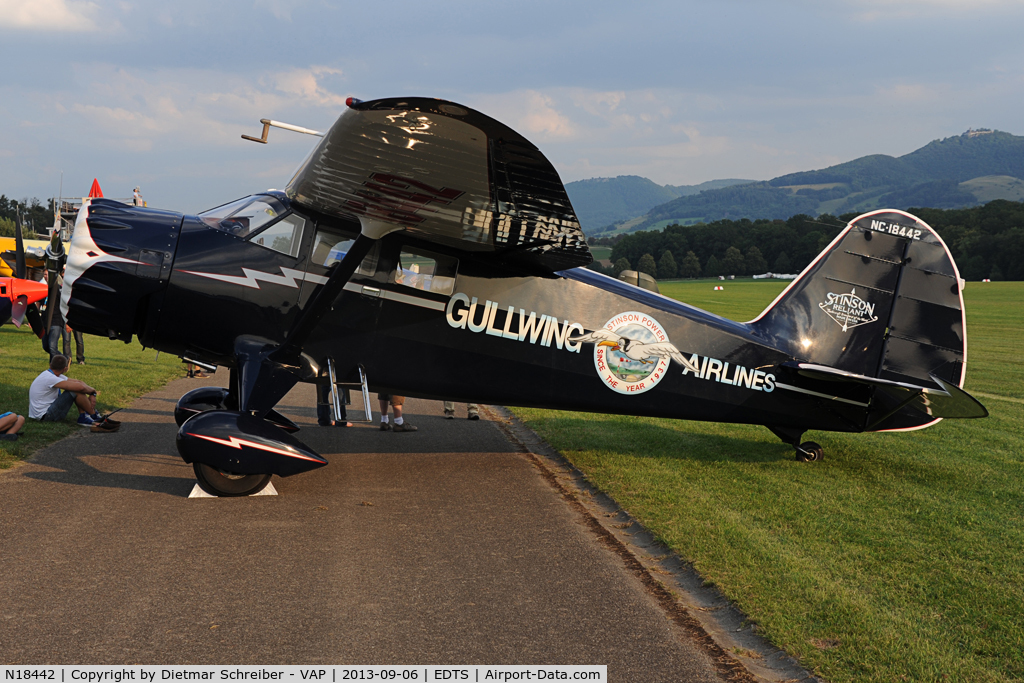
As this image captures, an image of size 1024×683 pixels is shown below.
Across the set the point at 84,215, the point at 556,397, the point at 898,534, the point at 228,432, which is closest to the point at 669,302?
the point at 556,397

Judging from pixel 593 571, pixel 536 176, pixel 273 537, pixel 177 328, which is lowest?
pixel 273 537

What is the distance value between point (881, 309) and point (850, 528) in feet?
12.2

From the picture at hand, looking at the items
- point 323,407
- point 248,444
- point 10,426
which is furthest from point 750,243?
point 248,444

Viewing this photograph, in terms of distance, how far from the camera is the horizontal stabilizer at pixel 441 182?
5.50m

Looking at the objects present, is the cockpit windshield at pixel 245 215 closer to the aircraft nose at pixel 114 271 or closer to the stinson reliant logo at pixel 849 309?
the aircraft nose at pixel 114 271

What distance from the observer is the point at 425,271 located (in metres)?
8.09

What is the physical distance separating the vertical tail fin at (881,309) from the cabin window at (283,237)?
5.64 meters

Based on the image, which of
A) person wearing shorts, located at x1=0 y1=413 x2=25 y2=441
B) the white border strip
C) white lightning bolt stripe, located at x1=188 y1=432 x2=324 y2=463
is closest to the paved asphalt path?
white lightning bolt stripe, located at x1=188 y1=432 x2=324 y2=463

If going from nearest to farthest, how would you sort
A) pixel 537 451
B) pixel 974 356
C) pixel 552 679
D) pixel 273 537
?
pixel 552 679 < pixel 273 537 < pixel 537 451 < pixel 974 356

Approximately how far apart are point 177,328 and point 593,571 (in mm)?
4900

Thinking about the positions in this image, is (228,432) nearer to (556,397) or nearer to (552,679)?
(556,397)

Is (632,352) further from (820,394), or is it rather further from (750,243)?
(750,243)

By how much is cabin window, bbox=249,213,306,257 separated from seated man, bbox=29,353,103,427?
159 inches

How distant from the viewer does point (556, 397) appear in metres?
8.69
